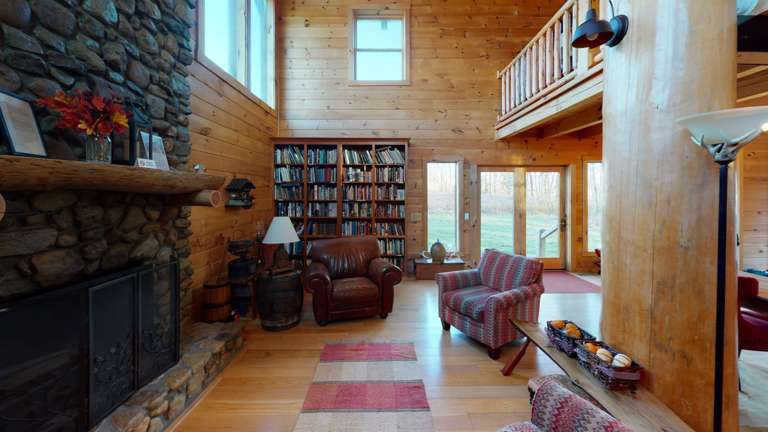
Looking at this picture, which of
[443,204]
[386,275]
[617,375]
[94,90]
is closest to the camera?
[617,375]

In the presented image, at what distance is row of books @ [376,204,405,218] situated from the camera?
4.84 meters

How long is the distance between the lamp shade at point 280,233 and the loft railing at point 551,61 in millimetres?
3249

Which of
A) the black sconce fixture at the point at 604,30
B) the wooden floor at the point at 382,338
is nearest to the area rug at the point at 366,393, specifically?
the wooden floor at the point at 382,338

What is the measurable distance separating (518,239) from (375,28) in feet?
14.6

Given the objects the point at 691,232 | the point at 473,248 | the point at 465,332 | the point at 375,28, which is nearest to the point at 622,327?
the point at 691,232

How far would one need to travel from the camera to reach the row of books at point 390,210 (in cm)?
484

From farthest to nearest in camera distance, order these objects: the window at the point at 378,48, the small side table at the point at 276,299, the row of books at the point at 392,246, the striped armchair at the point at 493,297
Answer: the window at the point at 378,48 → the row of books at the point at 392,246 → the small side table at the point at 276,299 → the striped armchair at the point at 493,297

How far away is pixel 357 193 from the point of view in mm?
4770

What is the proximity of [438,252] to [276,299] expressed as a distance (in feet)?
8.66

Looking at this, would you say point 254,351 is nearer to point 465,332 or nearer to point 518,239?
point 465,332

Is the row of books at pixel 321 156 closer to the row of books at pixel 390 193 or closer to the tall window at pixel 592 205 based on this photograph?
the row of books at pixel 390 193

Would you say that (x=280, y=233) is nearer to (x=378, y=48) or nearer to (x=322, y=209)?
(x=322, y=209)

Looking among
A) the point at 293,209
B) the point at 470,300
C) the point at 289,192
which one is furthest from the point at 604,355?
the point at 289,192

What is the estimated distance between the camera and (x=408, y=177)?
201 inches
